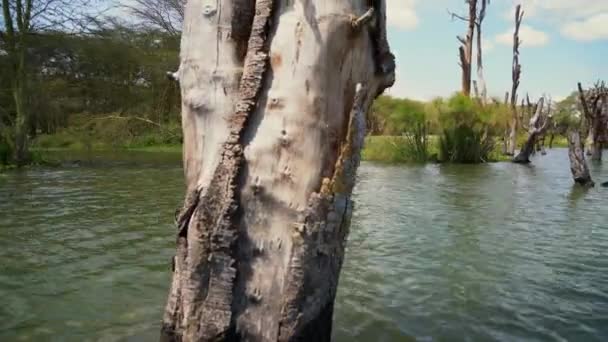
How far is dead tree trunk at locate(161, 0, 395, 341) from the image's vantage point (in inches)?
69.4

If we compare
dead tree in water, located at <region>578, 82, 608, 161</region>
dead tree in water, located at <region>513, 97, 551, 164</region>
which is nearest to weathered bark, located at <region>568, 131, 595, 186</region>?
dead tree in water, located at <region>513, 97, 551, 164</region>

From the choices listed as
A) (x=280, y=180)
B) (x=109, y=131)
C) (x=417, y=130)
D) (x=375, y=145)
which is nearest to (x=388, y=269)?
(x=280, y=180)

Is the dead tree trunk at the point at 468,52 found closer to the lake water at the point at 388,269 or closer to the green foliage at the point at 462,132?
the green foliage at the point at 462,132

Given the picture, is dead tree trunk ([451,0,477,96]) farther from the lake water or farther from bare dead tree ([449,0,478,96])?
the lake water

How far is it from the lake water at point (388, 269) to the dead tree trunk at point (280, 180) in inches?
35.2

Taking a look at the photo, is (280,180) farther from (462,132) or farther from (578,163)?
(462,132)

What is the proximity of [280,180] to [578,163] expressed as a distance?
445 inches

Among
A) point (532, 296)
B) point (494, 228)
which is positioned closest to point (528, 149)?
point (494, 228)

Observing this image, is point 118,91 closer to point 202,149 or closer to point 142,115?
point 142,115

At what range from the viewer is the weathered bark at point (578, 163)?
1115 cm

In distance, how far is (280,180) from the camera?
179 centimetres

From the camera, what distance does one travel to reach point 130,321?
274 centimetres

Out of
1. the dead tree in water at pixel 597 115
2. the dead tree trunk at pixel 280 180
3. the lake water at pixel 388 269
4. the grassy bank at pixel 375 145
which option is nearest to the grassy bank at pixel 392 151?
the grassy bank at pixel 375 145

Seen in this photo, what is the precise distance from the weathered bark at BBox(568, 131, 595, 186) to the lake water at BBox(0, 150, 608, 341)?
331 cm
